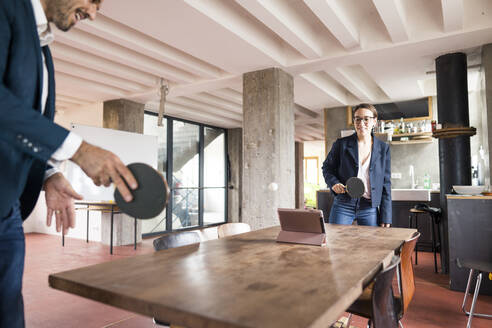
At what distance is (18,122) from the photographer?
2.86 feet

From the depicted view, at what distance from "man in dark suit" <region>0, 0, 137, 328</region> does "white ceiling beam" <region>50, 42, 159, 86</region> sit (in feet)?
13.6

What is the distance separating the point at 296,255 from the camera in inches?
63.4

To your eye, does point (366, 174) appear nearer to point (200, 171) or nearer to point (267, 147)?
point (267, 147)

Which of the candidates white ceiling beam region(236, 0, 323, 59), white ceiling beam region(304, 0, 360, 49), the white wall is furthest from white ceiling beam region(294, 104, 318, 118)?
the white wall

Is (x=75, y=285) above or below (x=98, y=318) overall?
above

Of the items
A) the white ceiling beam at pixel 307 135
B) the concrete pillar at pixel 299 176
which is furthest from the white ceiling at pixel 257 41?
the concrete pillar at pixel 299 176

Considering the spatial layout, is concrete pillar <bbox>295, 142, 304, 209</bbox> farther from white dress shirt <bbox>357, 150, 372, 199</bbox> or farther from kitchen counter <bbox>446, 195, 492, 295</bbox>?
white dress shirt <bbox>357, 150, 372, 199</bbox>

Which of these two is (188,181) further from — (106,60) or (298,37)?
(298,37)

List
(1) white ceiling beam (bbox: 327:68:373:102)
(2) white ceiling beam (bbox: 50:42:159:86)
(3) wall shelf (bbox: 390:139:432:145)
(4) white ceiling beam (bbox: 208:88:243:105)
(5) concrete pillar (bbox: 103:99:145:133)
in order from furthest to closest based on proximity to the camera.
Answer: (3) wall shelf (bbox: 390:139:432:145), (4) white ceiling beam (bbox: 208:88:243:105), (5) concrete pillar (bbox: 103:99:145:133), (1) white ceiling beam (bbox: 327:68:373:102), (2) white ceiling beam (bbox: 50:42:159:86)

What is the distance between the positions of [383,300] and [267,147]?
3657mm

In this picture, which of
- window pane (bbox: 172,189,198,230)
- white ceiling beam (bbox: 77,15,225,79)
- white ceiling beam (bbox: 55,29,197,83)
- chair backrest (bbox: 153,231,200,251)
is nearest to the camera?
chair backrest (bbox: 153,231,200,251)

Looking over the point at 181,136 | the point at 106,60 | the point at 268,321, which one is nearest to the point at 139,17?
the point at 106,60

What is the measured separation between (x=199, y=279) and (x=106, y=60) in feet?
15.9

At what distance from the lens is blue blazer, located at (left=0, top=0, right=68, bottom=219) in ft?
2.87
